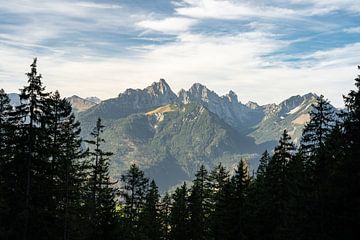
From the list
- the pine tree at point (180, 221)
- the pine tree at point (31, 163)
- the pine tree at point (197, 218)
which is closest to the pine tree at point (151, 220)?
the pine tree at point (180, 221)

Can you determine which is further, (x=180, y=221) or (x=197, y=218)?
(x=180, y=221)

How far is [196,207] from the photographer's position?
54656 millimetres

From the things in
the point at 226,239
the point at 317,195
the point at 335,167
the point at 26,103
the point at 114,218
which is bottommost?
the point at 226,239

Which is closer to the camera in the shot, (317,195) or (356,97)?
(356,97)

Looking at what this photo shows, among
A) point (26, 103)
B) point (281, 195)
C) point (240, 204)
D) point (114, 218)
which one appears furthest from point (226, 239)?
point (26, 103)

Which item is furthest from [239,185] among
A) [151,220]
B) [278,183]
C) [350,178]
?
[151,220]

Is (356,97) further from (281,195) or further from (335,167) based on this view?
(281,195)

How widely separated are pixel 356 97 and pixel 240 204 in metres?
16.0

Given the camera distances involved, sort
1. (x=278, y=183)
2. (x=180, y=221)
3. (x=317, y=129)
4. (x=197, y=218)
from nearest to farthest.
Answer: (x=317, y=129) → (x=278, y=183) → (x=197, y=218) → (x=180, y=221)

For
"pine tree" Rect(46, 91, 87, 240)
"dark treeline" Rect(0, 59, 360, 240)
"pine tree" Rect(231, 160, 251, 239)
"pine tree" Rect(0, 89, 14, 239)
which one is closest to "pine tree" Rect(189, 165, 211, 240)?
"dark treeline" Rect(0, 59, 360, 240)

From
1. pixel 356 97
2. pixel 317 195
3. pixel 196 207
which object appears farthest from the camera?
pixel 196 207

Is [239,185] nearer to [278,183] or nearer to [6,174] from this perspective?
[278,183]

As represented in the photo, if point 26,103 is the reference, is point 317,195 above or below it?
below

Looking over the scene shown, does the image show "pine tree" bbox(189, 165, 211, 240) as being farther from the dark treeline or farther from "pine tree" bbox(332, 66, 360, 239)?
"pine tree" bbox(332, 66, 360, 239)
